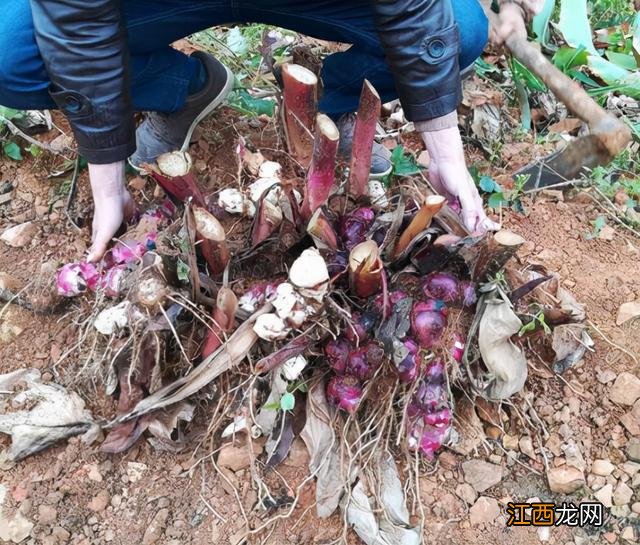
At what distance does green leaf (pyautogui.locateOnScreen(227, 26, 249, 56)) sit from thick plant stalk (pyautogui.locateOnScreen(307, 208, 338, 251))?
1.04m

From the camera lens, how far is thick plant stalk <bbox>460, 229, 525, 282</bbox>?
115 centimetres

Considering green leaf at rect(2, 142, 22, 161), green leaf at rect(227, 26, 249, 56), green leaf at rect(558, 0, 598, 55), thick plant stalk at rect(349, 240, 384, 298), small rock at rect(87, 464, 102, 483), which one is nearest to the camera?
thick plant stalk at rect(349, 240, 384, 298)

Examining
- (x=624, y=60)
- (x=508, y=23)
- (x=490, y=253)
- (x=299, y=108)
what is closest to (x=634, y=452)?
(x=490, y=253)

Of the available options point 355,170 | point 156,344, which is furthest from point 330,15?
point 156,344

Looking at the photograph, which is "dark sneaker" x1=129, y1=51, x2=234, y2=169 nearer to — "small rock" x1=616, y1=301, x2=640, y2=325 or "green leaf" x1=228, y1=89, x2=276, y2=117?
"green leaf" x1=228, y1=89, x2=276, y2=117

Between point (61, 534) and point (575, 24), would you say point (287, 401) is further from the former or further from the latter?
point (575, 24)

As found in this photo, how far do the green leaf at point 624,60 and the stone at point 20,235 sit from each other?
166 cm

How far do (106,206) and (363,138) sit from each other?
0.54 meters

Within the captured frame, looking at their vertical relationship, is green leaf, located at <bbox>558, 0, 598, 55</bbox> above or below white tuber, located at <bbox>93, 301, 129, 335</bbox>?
above

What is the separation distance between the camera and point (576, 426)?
1.27 metres

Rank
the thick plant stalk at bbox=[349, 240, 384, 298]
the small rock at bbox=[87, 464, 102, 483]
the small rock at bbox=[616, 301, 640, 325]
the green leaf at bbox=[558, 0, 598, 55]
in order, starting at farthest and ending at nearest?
the green leaf at bbox=[558, 0, 598, 55], the small rock at bbox=[616, 301, 640, 325], the small rock at bbox=[87, 464, 102, 483], the thick plant stalk at bbox=[349, 240, 384, 298]

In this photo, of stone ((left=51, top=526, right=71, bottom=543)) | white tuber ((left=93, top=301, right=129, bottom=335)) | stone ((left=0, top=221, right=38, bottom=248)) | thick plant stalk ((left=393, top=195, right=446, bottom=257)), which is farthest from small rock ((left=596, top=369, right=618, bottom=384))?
stone ((left=0, top=221, right=38, bottom=248))

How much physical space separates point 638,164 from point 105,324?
143 cm

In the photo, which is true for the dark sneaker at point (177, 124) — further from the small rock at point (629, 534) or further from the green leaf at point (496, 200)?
the small rock at point (629, 534)
